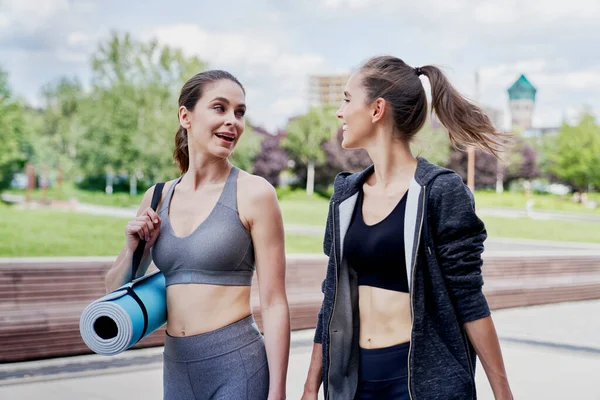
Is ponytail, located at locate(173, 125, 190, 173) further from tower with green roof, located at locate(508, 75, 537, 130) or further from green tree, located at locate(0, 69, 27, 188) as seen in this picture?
tower with green roof, located at locate(508, 75, 537, 130)

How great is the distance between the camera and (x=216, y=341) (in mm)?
2369

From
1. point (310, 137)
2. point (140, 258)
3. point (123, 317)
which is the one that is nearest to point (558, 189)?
point (310, 137)

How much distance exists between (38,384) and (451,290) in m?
4.31

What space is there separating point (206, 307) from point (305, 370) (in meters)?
4.23

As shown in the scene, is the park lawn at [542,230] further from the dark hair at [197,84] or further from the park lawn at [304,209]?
the dark hair at [197,84]

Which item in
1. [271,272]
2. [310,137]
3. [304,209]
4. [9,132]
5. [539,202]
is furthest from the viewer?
[310,137]

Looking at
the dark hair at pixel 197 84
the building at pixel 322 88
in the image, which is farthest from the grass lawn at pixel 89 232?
the building at pixel 322 88

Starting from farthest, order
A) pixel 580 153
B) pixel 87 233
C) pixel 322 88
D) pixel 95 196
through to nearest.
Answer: pixel 322 88
pixel 580 153
pixel 95 196
pixel 87 233

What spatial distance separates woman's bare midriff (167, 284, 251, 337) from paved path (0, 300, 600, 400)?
333cm

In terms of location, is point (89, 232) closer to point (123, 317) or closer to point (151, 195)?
point (151, 195)

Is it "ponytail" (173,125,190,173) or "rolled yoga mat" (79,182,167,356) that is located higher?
"ponytail" (173,125,190,173)

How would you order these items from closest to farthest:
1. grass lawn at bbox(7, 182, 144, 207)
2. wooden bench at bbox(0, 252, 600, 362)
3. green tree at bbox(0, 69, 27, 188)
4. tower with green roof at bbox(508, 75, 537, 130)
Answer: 1. wooden bench at bbox(0, 252, 600, 362)
2. green tree at bbox(0, 69, 27, 188)
3. grass lawn at bbox(7, 182, 144, 207)
4. tower with green roof at bbox(508, 75, 537, 130)

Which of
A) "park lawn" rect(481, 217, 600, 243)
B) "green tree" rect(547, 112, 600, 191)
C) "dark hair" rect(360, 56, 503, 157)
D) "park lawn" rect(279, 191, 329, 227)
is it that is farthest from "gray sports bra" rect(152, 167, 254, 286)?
"green tree" rect(547, 112, 600, 191)

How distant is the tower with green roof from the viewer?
173875 mm
